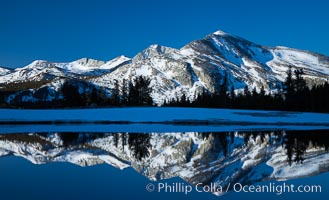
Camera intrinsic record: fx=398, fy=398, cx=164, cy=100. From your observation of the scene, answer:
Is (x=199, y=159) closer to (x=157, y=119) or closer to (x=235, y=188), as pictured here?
(x=235, y=188)

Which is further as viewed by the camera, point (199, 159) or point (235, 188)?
point (199, 159)

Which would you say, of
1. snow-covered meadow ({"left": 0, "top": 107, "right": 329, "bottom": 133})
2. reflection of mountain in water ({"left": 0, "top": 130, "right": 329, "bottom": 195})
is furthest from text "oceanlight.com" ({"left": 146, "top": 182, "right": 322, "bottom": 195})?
snow-covered meadow ({"left": 0, "top": 107, "right": 329, "bottom": 133})

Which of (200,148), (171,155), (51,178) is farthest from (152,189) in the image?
(200,148)

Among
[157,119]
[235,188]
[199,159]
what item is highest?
[157,119]

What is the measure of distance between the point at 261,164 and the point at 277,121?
28.7m

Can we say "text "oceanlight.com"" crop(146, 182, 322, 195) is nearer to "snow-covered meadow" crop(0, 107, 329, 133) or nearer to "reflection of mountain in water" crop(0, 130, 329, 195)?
"reflection of mountain in water" crop(0, 130, 329, 195)

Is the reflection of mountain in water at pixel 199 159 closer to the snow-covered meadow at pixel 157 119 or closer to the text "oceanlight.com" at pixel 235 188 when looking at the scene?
the text "oceanlight.com" at pixel 235 188

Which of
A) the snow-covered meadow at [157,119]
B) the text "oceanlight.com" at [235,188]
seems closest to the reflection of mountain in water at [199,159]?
the text "oceanlight.com" at [235,188]

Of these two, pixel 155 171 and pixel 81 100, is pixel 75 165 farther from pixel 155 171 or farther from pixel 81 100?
pixel 81 100

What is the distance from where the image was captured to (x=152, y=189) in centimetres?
985

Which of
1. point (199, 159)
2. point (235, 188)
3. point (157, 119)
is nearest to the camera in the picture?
point (235, 188)

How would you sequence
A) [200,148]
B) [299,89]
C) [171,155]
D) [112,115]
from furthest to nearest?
[299,89] → [112,115] → [200,148] → [171,155]

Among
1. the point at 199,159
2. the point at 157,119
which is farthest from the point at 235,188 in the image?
the point at 157,119

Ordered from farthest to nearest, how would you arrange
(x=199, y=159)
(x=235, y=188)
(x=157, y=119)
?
(x=157, y=119) → (x=199, y=159) → (x=235, y=188)
